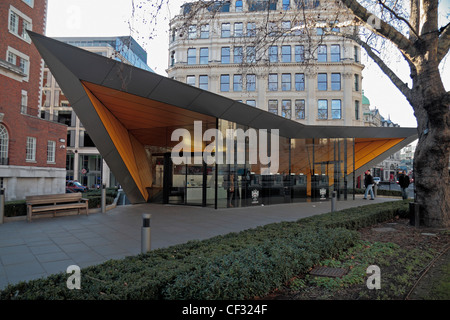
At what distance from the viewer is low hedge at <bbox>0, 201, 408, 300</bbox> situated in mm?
2932

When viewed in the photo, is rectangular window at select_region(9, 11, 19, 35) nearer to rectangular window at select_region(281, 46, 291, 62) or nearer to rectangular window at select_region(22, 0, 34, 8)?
rectangular window at select_region(22, 0, 34, 8)

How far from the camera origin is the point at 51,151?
30609 mm

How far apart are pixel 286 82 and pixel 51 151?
95.8 ft

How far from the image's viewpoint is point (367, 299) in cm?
354

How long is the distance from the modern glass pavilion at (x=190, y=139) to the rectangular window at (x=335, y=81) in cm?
1695

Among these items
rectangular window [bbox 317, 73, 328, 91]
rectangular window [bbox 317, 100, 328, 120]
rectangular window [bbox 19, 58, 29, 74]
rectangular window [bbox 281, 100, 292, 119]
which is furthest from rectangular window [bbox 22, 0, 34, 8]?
rectangular window [bbox 317, 100, 328, 120]

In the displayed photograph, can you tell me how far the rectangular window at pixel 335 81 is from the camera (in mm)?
36844

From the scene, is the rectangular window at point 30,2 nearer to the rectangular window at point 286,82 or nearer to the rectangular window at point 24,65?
the rectangular window at point 24,65

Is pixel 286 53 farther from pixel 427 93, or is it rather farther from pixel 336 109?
pixel 427 93

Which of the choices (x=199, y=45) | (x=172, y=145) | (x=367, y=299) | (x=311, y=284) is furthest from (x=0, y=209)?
(x=199, y=45)

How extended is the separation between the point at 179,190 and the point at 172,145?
8.18ft

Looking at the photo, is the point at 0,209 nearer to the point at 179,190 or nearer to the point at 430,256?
the point at 179,190

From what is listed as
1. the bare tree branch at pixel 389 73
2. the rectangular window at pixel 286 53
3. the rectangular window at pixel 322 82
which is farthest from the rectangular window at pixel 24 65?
the rectangular window at pixel 322 82

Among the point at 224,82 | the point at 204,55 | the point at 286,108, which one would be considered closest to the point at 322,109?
the point at 286,108
